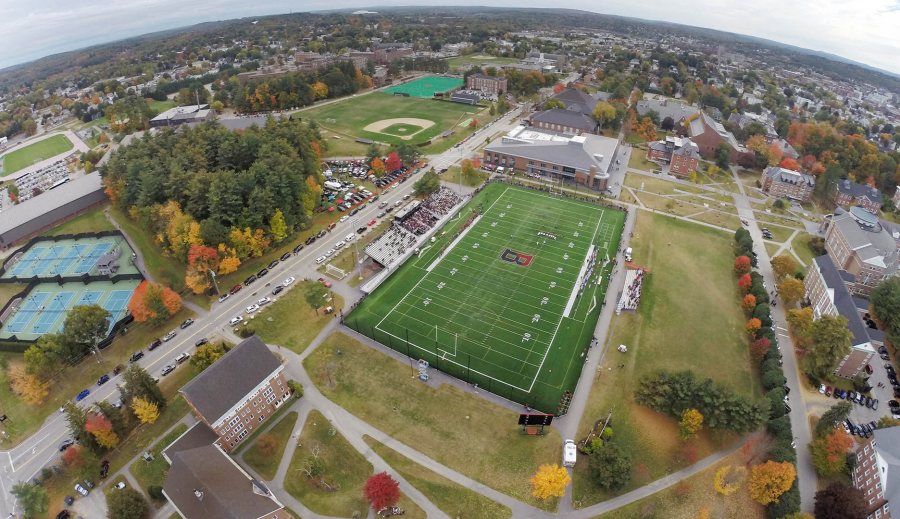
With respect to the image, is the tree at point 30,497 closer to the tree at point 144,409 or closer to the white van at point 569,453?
the tree at point 144,409

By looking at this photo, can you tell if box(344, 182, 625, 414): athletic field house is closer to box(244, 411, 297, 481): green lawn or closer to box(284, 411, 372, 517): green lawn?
box(284, 411, 372, 517): green lawn

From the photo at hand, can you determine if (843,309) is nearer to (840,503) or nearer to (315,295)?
(840,503)

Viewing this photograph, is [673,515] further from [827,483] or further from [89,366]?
[89,366]

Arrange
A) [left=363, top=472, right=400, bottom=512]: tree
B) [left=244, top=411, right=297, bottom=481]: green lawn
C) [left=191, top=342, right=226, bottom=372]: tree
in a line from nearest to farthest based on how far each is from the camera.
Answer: [left=363, top=472, right=400, bottom=512]: tree
[left=244, top=411, right=297, bottom=481]: green lawn
[left=191, top=342, right=226, bottom=372]: tree

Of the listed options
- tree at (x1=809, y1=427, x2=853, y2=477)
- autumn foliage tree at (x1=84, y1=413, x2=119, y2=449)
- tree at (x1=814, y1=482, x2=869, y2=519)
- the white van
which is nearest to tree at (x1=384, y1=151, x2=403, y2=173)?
autumn foliage tree at (x1=84, y1=413, x2=119, y2=449)

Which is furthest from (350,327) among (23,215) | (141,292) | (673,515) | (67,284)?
(23,215)
